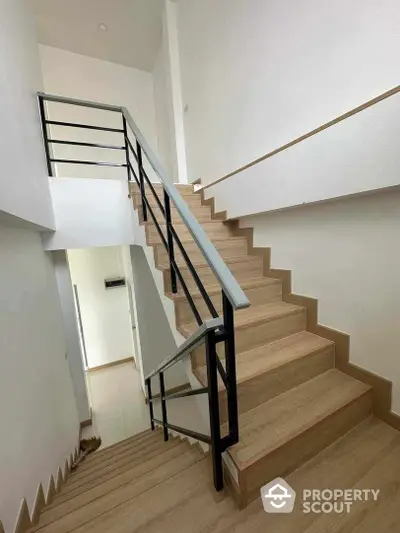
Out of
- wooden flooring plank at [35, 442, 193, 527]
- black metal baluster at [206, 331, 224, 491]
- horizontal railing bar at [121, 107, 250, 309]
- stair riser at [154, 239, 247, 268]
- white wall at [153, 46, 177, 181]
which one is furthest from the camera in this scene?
white wall at [153, 46, 177, 181]

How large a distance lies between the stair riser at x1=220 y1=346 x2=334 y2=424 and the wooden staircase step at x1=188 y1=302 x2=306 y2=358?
0.82 ft

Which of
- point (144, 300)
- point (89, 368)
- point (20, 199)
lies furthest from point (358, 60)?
point (89, 368)

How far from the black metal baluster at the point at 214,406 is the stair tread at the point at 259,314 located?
1.72 feet

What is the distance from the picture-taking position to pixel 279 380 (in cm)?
148

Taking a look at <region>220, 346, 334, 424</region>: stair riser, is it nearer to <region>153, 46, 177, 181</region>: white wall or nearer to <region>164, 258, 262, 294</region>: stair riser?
<region>164, 258, 262, 294</region>: stair riser

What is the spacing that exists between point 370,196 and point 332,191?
213 mm

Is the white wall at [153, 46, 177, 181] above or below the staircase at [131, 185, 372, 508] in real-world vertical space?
above

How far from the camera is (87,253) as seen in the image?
5297mm

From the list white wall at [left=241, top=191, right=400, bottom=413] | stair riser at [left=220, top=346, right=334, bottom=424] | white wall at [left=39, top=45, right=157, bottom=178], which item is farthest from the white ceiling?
stair riser at [left=220, top=346, right=334, bottom=424]

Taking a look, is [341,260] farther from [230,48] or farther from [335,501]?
[230,48]

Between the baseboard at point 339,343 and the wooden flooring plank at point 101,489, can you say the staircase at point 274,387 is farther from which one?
the wooden flooring plank at point 101,489

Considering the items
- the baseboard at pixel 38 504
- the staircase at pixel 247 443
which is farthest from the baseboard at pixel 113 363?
the staircase at pixel 247 443

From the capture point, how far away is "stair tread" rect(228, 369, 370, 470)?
1115 mm

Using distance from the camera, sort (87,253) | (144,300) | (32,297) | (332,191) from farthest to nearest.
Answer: (87,253)
(144,300)
(32,297)
(332,191)
